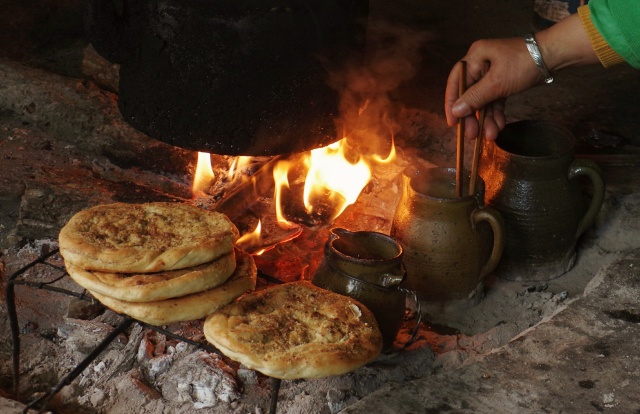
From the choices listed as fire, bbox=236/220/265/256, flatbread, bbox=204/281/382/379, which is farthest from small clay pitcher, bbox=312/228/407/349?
fire, bbox=236/220/265/256

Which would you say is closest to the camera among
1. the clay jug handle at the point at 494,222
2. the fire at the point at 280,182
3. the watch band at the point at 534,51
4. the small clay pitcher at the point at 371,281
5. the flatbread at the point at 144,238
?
the flatbread at the point at 144,238

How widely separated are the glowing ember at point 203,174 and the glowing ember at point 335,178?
19.3 inches

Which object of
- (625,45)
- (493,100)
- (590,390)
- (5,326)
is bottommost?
(5,326)

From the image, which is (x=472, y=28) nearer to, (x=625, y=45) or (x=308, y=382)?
(x=625, y=45)

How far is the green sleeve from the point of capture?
2400mm

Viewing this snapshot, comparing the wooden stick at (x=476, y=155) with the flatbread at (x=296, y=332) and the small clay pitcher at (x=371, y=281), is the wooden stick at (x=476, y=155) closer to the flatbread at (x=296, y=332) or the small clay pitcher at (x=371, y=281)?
the small clay pitcher at (x=371, y=281)

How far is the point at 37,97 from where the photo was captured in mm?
4062

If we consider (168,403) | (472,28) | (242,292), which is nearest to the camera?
(242,292)

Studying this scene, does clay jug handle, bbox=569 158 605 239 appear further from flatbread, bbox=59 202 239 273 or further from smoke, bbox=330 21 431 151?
flatbread, bbox=59 202 239 273

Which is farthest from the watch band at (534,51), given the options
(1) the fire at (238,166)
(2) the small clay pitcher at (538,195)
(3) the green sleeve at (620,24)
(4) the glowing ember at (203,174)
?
(4) the glowing ember at (203,174)

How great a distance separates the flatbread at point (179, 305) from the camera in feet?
6.53

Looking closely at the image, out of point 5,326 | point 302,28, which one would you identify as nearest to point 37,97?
point 5,326

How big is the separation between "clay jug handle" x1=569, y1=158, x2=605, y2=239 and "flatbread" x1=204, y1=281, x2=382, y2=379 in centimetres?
128

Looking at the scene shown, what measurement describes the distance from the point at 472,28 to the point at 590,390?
383cm
